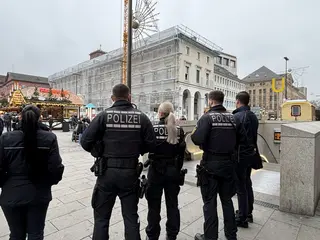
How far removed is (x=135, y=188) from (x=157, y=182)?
1.21ft

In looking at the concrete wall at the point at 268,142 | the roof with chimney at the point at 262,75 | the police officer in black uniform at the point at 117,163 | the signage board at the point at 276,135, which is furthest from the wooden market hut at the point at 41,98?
the roof with chimney at the point at 262,75

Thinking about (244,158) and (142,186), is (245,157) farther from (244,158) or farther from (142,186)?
(142,186)

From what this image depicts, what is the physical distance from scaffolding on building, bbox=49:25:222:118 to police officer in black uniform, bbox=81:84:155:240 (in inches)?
1195

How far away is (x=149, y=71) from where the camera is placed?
3997 centimetres

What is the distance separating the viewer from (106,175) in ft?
7.41

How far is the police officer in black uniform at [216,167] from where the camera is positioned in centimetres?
266

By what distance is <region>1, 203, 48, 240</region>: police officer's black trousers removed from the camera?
2.03 meters

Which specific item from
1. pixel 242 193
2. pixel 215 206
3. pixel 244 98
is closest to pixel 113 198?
pixel 215 206

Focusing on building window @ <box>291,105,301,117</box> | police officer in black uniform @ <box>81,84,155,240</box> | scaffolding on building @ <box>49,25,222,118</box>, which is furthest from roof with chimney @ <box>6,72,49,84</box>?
police officer in black uniform @ <box>81,84,155,240</box>

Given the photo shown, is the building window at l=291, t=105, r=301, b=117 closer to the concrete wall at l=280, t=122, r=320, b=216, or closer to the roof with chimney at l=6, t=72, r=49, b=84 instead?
the concrete wall at l=280, t=122, r=320, b=216

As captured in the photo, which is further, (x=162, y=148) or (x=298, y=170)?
(x=298, y=170)

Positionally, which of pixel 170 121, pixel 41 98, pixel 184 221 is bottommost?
pixel 184 221

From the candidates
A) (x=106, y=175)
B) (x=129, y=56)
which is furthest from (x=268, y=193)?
(x=129, y=56)

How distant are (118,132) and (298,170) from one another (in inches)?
125
